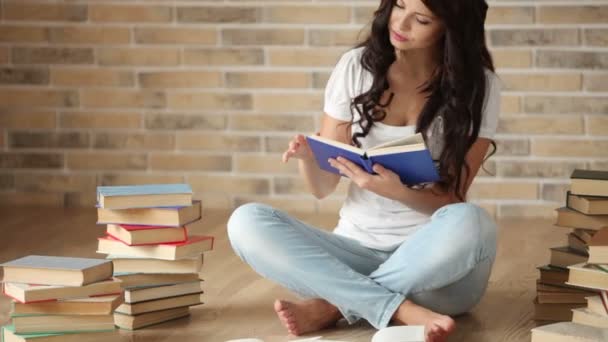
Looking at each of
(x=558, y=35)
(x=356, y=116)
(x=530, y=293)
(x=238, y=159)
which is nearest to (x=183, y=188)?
(x=356, y=116)

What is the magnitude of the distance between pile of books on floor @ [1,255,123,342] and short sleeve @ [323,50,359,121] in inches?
29.2

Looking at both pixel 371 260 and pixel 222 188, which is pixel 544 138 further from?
pixel 371 260

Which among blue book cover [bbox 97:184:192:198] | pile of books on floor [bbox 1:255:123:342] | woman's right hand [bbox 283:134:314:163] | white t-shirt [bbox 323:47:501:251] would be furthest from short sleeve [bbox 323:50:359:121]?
pile of books on floor [bbox 1:255:123:342]

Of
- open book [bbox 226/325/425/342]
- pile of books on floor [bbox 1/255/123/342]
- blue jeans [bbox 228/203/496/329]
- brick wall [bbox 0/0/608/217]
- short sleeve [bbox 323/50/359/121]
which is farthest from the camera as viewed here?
brick wall [bbox 0/0/608/217]

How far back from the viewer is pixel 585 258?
2867mm

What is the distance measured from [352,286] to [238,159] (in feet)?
6.80

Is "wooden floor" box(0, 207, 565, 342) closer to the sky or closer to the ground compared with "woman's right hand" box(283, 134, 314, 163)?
closer to the ground

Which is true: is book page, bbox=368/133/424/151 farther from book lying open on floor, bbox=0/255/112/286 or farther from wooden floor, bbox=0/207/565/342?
book lying open on floor, bbox=0/255/112/286

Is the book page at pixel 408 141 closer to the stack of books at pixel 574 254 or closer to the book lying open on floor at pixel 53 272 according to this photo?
the stack of books at pixel 574 254

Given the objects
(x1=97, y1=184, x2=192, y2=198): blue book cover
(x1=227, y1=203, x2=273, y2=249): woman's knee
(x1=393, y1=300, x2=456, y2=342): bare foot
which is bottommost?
(x1=393, y1=300, x2=456, y2=342): bare foot

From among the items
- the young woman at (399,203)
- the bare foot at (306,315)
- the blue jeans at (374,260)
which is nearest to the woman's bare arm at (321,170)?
the young woman at (399,203)

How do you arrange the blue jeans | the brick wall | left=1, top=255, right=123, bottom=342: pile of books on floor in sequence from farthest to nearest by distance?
the brick wall, the blue jeans, left=1, top=255, right=123, bottom=342: pile of books on floor

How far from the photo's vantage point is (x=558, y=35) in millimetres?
4488

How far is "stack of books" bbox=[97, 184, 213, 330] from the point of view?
9.19ft
